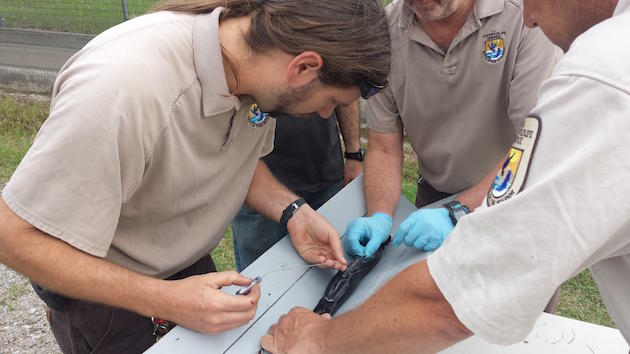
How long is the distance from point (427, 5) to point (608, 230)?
4.33 ft

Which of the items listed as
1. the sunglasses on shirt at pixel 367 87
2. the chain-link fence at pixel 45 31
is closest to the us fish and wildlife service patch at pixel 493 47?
the sunglasses on shirt at pixel 367 87

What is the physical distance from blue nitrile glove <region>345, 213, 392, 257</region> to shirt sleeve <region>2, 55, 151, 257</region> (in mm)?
832

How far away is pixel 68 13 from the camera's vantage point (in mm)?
6293

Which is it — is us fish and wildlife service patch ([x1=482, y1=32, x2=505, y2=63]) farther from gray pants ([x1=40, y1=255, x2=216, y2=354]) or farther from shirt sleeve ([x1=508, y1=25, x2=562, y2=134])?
gray pants ([x1=40, y1=255, x2=216, y2=354])

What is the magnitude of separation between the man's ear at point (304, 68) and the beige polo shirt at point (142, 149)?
0.19 m

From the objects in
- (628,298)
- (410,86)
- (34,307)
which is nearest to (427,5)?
(410,86)

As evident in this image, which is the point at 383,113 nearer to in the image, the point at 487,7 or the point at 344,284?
the point at 487,7

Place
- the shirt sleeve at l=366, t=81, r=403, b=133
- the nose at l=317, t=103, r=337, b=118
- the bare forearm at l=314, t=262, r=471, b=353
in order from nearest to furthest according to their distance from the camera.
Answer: the bare forearm at l=314, t=262, r=471, b=353
the nose at l=317, t=103, r=337, b=118
the shirt sleeve at l=366, t=81, r=403, b=133

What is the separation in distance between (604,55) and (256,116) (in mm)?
1199

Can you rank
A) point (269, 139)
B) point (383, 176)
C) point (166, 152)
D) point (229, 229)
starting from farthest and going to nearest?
point (229, 229)
point (383, 176)
point (269, 139)
point (166, 152)

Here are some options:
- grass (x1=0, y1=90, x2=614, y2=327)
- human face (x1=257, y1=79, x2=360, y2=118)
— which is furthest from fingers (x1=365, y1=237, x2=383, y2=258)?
grass (x1=0, y1=90, x2=614, y2=327)

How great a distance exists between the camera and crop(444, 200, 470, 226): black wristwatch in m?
1.95

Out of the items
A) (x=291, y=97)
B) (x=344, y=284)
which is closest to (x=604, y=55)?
(x=291, y=97)

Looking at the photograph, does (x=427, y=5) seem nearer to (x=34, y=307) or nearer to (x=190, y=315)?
(x=190, y=315)
